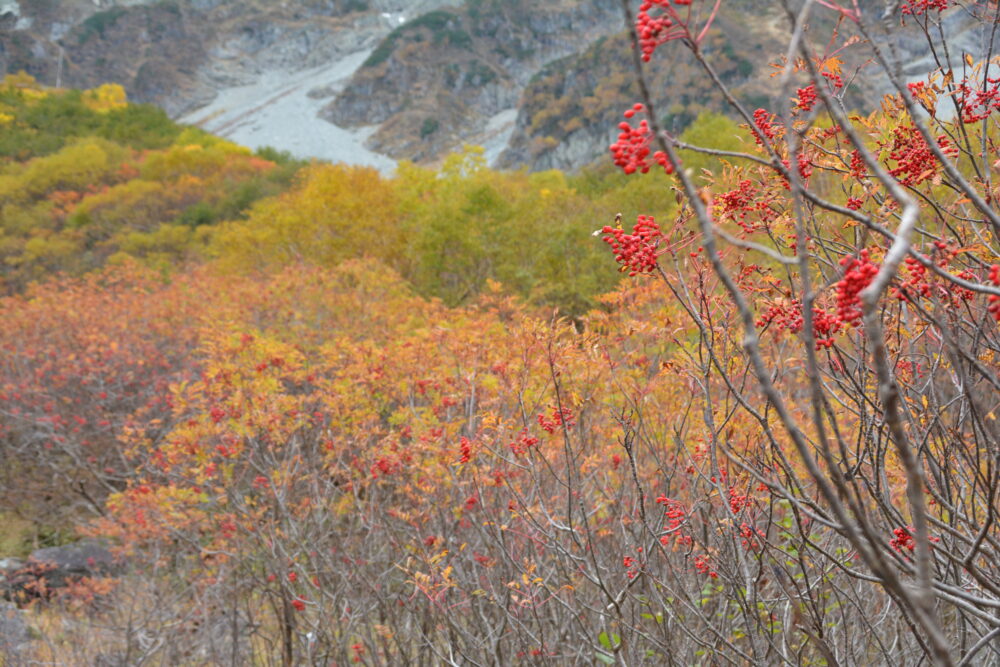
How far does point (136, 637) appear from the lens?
6.85 m

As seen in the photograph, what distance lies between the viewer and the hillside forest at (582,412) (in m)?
1.67

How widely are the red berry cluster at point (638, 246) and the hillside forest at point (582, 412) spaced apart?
2 cm

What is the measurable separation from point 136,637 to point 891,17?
8.16 metres

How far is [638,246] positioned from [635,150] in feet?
2.46

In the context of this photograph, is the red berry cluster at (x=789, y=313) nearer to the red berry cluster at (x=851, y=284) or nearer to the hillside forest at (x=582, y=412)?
the hillside forest at (x=582, y=412)

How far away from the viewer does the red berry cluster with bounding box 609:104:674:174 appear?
4.99ft

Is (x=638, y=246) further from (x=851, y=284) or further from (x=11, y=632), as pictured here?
(x=11, y=632)

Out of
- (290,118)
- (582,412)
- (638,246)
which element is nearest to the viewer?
(638,246)

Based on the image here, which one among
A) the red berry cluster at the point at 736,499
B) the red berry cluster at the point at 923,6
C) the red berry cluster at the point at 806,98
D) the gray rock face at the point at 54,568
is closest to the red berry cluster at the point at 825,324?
the red berry cluster at the point at 806,98

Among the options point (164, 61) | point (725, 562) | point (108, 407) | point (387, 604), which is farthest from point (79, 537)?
point (164, 61)

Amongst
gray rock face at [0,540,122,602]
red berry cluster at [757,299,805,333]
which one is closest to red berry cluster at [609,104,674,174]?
red berry cluster at [757,299,805,333]

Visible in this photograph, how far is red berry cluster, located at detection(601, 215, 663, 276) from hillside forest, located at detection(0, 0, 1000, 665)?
2 centimetres

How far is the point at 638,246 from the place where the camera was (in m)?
2.25

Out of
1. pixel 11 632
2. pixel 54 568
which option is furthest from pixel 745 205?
pixel 54 568
